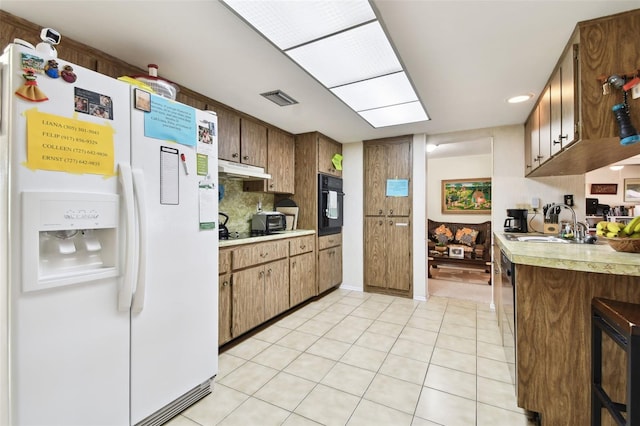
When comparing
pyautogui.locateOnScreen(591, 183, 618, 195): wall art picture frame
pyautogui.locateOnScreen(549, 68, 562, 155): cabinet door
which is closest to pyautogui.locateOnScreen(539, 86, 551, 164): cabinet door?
pyautogui.locateOnScreen(549, 68, 562, 155): cabinet door

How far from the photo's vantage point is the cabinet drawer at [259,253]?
2.53m

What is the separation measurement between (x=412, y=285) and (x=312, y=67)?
305cm

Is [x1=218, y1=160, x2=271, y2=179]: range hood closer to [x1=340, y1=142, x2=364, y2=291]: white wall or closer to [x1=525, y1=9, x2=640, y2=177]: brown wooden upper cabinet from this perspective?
[x1=340, y1=142, x2=364, y2=291]: white wall

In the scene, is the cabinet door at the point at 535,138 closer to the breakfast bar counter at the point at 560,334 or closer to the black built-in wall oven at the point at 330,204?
the breakfast bar counter at the point at 560,334

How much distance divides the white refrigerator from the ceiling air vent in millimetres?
836

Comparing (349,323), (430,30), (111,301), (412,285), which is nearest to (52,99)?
(111,301)

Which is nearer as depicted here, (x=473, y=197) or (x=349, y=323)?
(x=349, y=323)

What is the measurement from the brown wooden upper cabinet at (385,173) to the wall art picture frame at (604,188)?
6130 mm

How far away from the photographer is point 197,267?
1.74m

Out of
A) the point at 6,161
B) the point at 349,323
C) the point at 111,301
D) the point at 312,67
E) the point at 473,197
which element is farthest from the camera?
the point at 473,197

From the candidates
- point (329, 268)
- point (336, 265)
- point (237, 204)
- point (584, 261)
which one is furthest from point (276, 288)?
point (584, 261)

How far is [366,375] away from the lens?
2.07 meters

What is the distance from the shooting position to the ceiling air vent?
95.8 inches

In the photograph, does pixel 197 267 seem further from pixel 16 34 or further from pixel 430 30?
pixel 430 30
